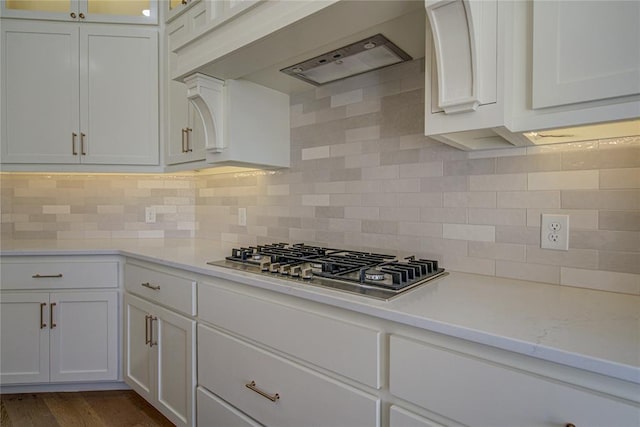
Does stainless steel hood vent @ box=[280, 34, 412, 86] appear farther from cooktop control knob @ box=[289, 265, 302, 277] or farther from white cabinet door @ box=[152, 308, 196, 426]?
white cabinet door @ box=[152, 308, 196, 426]

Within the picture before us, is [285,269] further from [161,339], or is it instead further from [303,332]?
[161,339]

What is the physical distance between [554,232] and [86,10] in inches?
112

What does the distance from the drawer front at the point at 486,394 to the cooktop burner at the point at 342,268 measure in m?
0.18

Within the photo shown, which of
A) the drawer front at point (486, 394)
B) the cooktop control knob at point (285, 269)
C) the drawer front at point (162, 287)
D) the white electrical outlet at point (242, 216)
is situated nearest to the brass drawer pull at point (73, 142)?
the drawer front at point (162, 287)

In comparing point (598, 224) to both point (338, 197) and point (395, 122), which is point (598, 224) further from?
point (338, 197)

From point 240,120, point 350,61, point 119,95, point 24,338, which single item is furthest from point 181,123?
point 24,338

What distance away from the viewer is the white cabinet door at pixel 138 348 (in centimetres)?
189

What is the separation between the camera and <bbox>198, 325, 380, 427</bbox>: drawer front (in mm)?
998

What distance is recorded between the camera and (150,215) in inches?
107

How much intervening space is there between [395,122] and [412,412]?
1.11m

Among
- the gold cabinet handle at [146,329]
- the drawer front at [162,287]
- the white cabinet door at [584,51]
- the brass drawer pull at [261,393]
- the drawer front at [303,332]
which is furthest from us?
the gold cabinet handle at [146,329]

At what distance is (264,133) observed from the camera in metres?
1.92

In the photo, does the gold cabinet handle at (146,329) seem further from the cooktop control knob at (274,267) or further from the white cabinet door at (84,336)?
the cooktop control knob at (274,267)

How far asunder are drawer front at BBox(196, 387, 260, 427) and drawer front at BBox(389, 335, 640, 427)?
0.71 metres
